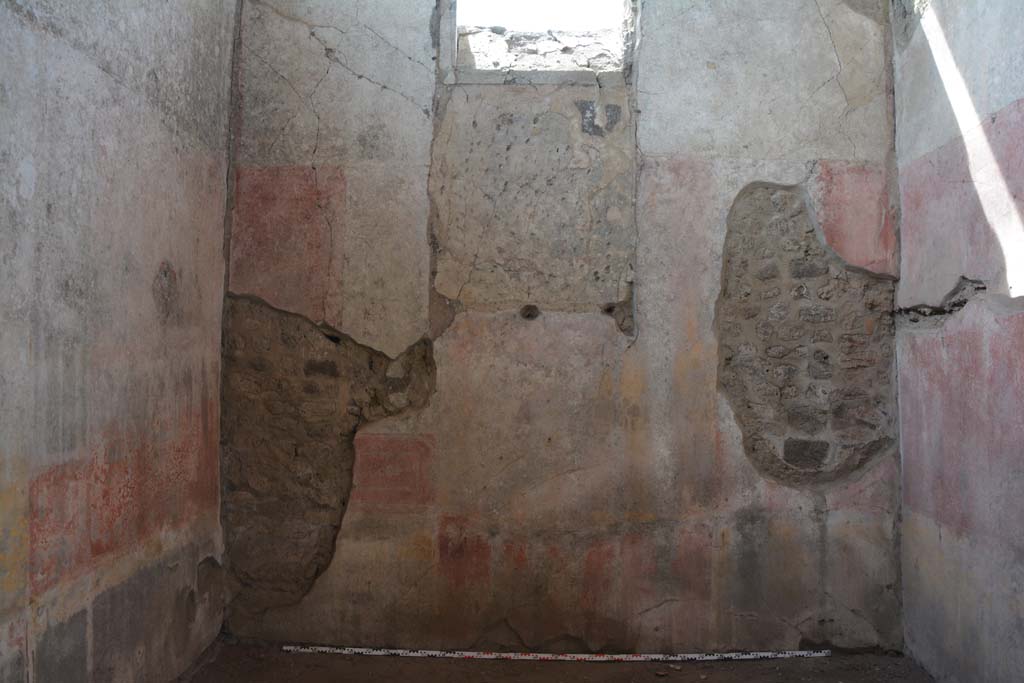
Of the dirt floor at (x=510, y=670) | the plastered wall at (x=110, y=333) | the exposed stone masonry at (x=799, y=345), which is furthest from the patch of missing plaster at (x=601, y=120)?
the dirt floor at (x=510, y=670)

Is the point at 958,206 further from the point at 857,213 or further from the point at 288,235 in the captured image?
the point at 288,235

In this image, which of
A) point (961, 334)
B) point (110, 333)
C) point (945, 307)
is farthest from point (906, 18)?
point (110, 333)

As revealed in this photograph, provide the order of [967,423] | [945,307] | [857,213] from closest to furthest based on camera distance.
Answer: [967,423] → [945,307] → [857,213]

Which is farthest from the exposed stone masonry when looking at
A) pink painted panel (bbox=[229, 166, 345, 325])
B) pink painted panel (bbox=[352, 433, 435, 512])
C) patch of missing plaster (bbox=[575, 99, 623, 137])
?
pink painted panel (bbox=[229, 166, 345, 325])

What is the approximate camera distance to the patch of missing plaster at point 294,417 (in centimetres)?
361

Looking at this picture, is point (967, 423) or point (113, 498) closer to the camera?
point (113, 498)

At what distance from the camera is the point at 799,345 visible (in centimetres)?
356

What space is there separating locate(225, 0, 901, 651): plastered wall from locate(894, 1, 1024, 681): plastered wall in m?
0.20

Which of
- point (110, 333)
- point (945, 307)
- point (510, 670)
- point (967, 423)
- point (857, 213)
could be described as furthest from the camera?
point (857, 213)

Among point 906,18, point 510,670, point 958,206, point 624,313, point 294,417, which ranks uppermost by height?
point 906,18

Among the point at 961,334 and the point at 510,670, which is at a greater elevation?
the point at 961,334

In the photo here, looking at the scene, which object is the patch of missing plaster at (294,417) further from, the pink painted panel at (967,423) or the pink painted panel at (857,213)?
the pink painted panel at (967,423)

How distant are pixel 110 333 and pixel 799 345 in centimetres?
277

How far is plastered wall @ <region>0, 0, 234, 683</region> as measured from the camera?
2.18 metres
